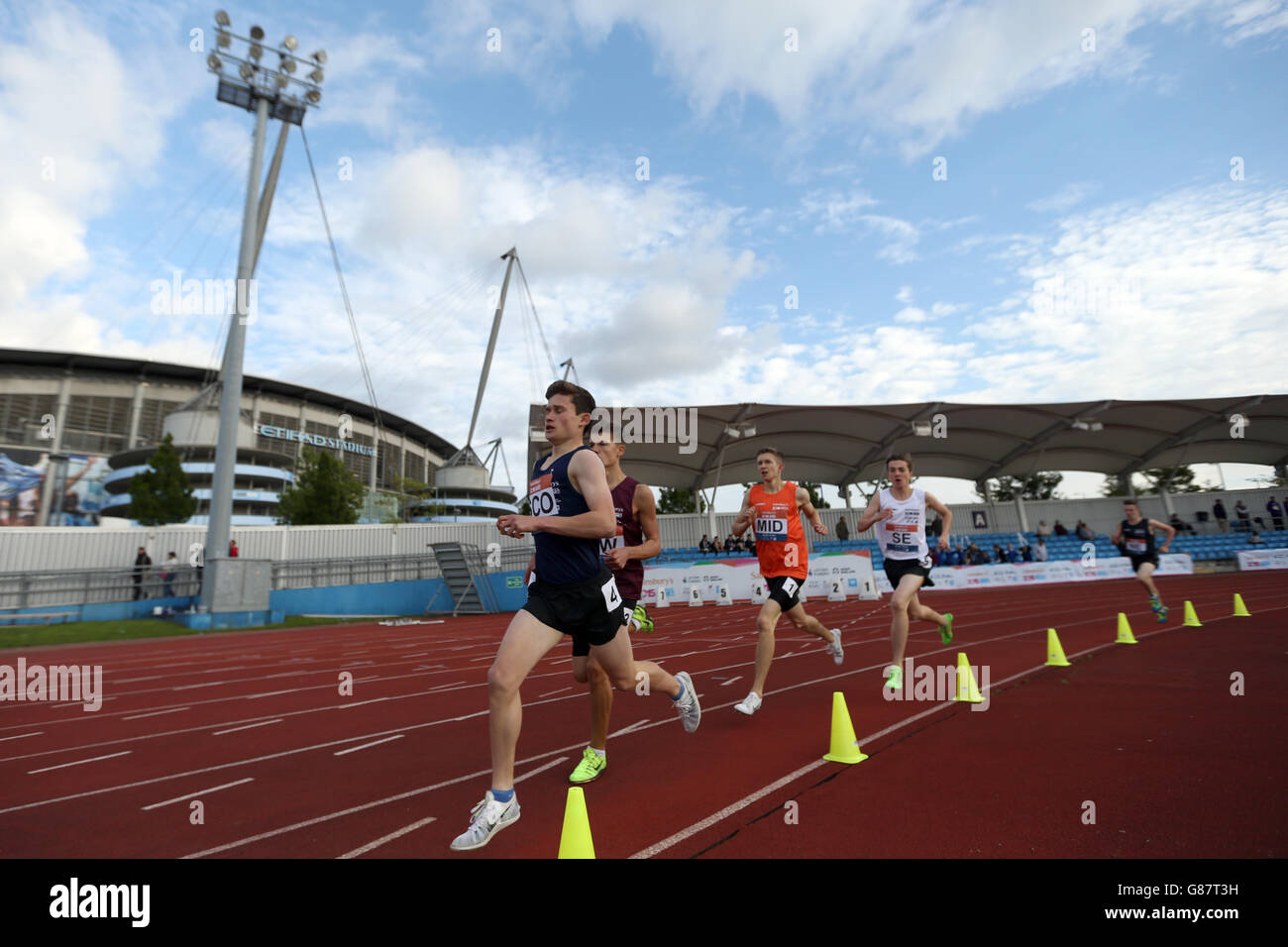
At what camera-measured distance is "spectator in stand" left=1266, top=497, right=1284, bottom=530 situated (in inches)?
1371

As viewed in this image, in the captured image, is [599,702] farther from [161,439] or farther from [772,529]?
[161,439]

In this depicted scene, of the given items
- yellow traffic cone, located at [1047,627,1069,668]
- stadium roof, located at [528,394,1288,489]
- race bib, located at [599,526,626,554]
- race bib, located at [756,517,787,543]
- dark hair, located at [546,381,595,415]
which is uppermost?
stadium roof, located at [528,394,1288,489]

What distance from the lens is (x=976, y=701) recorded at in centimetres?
542

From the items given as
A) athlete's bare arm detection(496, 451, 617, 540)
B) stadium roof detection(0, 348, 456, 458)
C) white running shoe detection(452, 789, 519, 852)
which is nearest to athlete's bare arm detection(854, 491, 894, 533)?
athlete's bare arm detection(496, 451, 617, 540)

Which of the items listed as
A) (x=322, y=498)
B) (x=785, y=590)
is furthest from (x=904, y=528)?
(x=322, y=498)

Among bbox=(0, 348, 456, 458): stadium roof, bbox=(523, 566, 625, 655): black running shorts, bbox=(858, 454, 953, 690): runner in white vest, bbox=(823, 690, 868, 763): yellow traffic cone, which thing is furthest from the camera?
bbox=(0, 348, 456, 458): stadium roof

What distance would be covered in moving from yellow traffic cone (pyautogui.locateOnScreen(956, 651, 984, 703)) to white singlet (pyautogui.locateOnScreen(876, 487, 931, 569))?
1.07m

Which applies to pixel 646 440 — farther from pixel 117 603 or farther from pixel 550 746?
pixel 550 746

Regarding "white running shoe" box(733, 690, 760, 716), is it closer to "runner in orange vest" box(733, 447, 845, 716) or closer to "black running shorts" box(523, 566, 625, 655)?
"runner in orange vest" box(733, 447, 845, 716)

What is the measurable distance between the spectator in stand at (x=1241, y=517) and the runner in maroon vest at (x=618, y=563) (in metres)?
42.1
